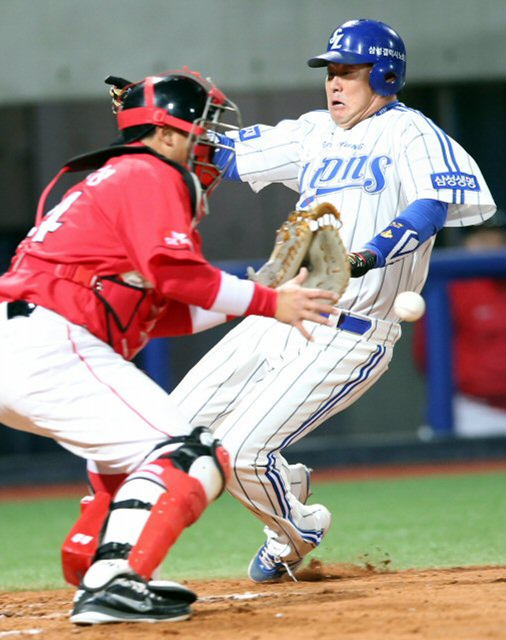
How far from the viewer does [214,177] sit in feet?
12.3

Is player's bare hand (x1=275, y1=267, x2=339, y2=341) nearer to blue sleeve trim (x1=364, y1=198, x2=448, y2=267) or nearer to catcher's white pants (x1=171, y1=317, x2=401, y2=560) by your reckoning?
blue sleeve trim (x1=364, y1=198, x2=448, y2=267)

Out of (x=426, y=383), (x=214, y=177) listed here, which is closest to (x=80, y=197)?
(x=214, y=177)

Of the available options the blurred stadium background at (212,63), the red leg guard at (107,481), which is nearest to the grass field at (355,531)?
the red leg guard at (107,481)

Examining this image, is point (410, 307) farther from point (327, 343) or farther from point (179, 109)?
point (179, 109)

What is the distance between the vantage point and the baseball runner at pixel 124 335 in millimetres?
3248

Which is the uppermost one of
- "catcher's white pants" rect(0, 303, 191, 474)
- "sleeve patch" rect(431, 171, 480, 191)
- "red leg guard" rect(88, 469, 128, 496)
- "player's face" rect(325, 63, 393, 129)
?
"player's face" rect(325, 63, 393, 129)

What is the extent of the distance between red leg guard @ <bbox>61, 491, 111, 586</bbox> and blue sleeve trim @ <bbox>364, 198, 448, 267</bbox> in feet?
4.06

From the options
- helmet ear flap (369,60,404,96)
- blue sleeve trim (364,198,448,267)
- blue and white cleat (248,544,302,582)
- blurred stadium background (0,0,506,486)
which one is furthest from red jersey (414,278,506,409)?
blue sleeve trim (364,198,448,267)

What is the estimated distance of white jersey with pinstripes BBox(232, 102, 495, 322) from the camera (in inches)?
171

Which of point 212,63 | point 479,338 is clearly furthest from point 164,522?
point 212,63

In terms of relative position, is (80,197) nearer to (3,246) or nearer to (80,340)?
(80,340)

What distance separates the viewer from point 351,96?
459cm

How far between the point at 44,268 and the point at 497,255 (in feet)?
19.0

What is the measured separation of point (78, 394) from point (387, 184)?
5.35 feet
